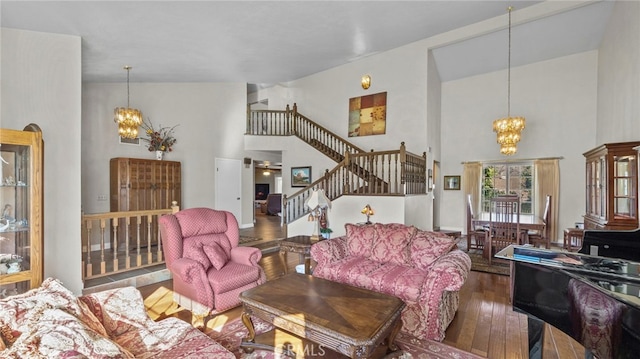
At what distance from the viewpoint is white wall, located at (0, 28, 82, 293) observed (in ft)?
10.2

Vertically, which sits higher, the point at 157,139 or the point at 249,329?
the point at 157,139

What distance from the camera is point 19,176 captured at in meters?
2.65

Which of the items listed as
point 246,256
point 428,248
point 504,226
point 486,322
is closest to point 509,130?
point 504,226

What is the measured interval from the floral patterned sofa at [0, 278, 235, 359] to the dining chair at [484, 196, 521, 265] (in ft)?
15.2

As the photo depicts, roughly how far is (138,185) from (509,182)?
8.54m

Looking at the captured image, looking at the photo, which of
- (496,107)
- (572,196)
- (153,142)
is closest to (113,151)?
(153,142)

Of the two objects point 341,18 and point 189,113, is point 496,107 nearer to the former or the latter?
point 341,18

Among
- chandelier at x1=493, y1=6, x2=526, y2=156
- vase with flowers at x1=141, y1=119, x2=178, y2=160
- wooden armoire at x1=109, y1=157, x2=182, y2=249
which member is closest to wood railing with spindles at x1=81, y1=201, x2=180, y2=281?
wooden armoire at x1=109, y1=157, x2=182, y2=249

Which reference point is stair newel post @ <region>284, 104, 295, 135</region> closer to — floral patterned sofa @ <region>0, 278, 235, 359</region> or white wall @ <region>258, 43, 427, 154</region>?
white wall @ <region>258, 43, 427, 154</region>

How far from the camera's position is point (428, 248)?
10.0 ft

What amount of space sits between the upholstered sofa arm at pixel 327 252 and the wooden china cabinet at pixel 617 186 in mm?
3787

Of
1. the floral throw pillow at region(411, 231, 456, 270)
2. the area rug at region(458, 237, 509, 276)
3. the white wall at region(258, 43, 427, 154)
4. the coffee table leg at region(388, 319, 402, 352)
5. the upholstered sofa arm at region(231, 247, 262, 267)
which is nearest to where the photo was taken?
the coffee table leg at region(388, 319, 402, 352)

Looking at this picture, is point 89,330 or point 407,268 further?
point 407,268

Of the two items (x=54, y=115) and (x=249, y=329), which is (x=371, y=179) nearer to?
(x=249, y=329)
